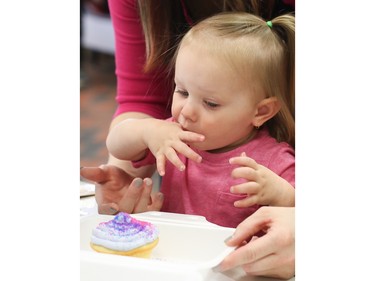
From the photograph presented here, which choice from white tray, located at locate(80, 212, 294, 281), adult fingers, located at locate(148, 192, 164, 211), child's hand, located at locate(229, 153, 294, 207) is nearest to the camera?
white tray, located at locate(80, 212, 294, 281)

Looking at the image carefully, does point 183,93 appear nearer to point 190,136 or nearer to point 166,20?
point 190,136

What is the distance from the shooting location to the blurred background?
2.87 metres

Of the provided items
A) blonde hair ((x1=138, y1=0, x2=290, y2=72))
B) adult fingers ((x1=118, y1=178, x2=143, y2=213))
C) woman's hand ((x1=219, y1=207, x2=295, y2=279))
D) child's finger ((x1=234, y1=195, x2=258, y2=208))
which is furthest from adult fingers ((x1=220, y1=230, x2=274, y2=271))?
blonde hair ((x1=138, y1=0, x2=290, y2=72))

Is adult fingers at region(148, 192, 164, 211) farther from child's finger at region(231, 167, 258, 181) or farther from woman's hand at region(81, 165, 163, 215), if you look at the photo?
child's finger at region(231, 167, 258, 181)

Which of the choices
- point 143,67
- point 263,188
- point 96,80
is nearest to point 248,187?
point 263,188

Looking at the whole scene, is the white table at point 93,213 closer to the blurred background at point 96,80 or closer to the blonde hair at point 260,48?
the blonde hair at point 260,48

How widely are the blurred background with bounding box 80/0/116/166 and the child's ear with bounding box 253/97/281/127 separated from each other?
5.97 feet

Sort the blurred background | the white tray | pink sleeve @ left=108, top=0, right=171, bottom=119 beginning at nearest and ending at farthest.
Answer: the white tray → pink sleeve @ left=108, top=0, right=171, bottom=119 → the blurred background

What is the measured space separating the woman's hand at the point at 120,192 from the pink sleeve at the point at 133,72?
0.19 metres

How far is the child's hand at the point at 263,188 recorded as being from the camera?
0.64m

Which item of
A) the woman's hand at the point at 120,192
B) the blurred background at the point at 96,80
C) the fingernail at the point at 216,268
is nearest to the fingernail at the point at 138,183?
the woman's hand at the point at 120,192
